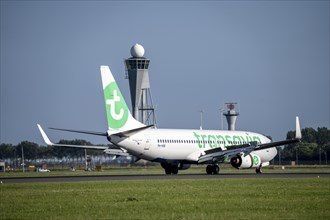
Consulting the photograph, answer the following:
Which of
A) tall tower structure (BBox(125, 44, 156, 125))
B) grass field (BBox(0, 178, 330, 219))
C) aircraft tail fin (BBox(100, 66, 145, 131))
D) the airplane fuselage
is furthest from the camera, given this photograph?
tall tower structure (BBox(125, 44, 156, 125))

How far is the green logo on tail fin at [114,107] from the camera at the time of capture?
2372 inches

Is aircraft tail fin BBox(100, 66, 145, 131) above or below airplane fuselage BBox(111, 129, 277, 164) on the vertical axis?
above

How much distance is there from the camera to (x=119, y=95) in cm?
6131

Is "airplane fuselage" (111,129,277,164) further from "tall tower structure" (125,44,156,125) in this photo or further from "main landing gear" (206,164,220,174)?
"tall tower structure" (125,44,156,125)

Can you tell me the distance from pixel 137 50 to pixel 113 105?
95275 millimetres

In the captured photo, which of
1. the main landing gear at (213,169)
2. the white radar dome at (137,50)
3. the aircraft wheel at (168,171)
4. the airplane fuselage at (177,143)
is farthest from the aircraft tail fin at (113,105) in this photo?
the white radar dome at (137,50)

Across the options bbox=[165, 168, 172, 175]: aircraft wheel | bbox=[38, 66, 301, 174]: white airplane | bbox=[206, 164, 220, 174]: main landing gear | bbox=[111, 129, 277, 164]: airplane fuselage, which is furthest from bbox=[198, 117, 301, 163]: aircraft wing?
bbox=[165, 168, 172, 175]: aircraft wheel

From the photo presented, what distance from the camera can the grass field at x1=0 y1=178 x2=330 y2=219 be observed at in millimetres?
27109

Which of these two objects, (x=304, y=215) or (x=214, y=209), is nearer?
(x=304, y=215)

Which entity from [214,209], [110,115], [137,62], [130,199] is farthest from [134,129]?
[137,62]

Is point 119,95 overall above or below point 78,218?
above

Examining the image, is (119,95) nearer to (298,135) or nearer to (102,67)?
(102,67)

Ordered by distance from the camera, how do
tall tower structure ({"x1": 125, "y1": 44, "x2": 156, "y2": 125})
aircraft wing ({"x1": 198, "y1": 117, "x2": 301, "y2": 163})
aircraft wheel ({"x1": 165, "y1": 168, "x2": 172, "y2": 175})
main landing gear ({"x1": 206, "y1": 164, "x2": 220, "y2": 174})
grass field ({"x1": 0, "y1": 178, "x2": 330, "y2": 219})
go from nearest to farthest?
grass field ({"x1": 0, "y1": 178, "x2": 330, "y2": 219}) < aircraft wing ({"x1": 198, "y1": 117, "x2": 301, "y2": 163}) < main landing gear ({"x1": 206, "y1": 164, "x2": 220, "y2": 174}) < aircraft wheel ({"x1": 165, "y1": 168, "x2": 172, "y2": 175}) < tall tower structure ({"x1": 125, "y1": 44, "x2": 156, "y2": 125})

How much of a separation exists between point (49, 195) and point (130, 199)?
5024 millimetres
